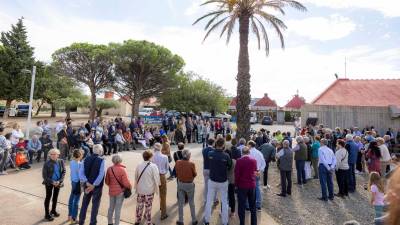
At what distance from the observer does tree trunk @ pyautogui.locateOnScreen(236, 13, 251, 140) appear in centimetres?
1480

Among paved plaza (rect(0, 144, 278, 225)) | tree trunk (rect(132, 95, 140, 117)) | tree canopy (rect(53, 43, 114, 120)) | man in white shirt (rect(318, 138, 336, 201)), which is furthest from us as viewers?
tree canopy (rect(53, 43, 114, 120))

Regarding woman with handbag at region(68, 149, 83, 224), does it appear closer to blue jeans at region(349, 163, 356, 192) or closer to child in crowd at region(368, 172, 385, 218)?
child in crowd at region(368, 172, 385, 218)

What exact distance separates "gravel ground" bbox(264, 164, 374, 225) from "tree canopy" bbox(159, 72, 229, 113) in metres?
25.1

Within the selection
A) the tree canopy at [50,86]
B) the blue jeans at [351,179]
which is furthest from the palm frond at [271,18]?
the tree canopy at [50,86]

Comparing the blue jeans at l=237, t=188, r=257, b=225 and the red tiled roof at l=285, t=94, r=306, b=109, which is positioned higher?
the red tiled roof at l=285, t=94, r=306, b=109

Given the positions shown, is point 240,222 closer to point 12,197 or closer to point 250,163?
point 250,163

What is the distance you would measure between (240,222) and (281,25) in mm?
11961

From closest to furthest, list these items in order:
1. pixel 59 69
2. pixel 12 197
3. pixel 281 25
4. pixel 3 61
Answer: pixel 12 197, pixel 281 25, pixel 59 69, pixel 3 61

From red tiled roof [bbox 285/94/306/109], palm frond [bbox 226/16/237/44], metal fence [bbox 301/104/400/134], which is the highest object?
palm frond [bbox 226/16/237/44]

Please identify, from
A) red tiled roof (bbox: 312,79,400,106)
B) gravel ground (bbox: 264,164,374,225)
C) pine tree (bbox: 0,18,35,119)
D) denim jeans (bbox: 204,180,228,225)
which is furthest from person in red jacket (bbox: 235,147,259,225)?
pine tree (bbox: 0,18,35,119)

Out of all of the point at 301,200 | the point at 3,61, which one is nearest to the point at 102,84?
the point at 3,61

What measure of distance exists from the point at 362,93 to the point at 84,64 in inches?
1105

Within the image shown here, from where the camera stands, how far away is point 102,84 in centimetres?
3519

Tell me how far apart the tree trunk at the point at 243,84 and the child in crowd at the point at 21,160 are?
30.1 ft
